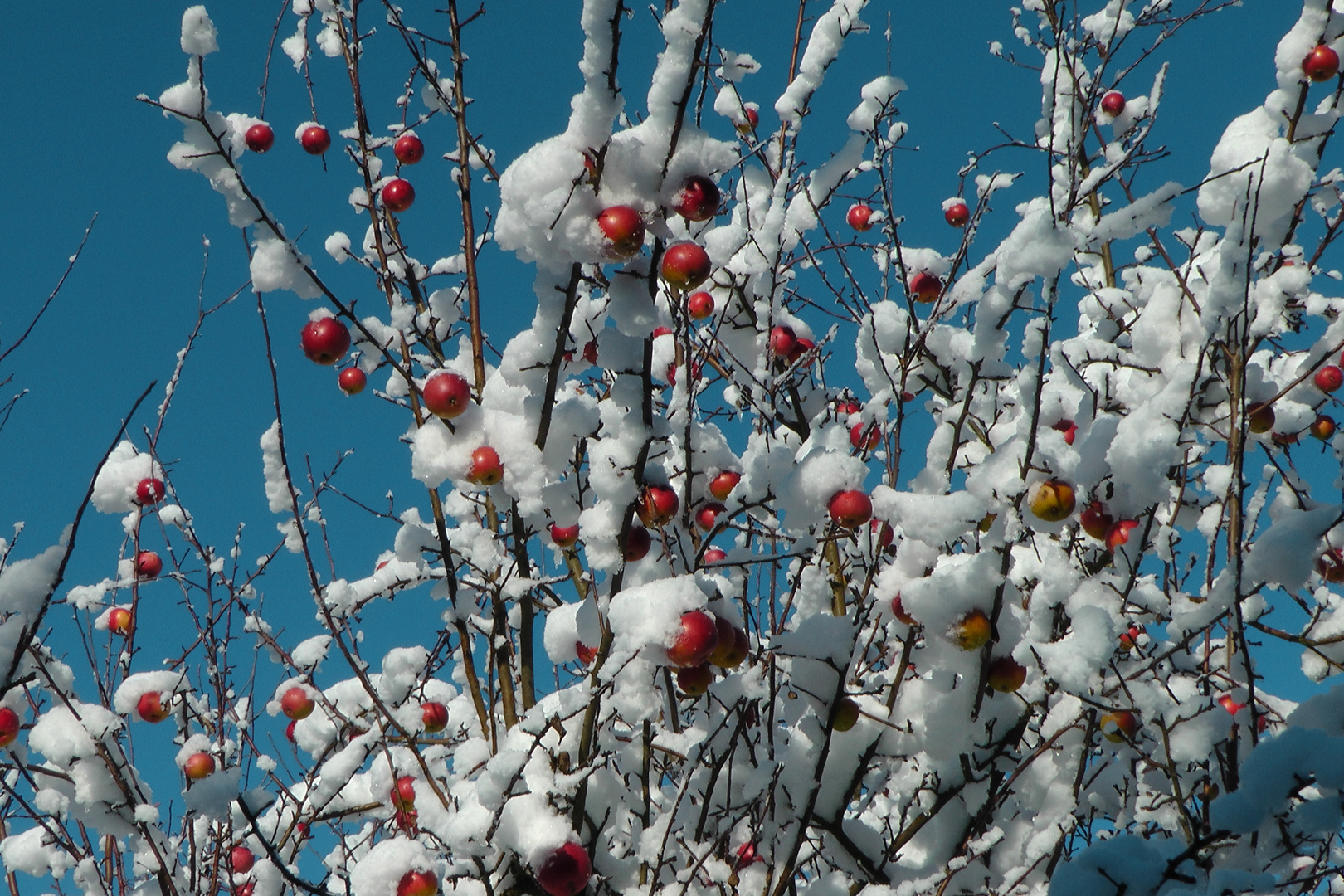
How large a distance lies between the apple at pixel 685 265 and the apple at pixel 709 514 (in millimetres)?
1023

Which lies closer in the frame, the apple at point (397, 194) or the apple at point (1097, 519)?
the apple at point (1097, 519)

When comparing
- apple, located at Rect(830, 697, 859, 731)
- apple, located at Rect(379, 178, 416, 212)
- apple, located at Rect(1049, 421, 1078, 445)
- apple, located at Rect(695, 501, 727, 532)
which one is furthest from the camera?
apple, located at Rect(379, 178, 416, 212)

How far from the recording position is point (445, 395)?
2.29 m

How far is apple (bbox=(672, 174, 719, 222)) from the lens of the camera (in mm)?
1903

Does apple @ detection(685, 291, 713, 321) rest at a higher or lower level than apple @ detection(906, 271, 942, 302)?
lower

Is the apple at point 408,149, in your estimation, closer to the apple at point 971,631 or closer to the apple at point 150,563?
the apple at point 150,563

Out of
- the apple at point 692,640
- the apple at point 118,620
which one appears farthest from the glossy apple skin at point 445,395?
the apple at point 118,620

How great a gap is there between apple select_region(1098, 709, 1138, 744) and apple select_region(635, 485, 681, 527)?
4.59 feet

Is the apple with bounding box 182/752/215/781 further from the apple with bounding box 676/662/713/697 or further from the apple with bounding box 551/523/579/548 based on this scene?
the apple with bounding box 676/662/713/697

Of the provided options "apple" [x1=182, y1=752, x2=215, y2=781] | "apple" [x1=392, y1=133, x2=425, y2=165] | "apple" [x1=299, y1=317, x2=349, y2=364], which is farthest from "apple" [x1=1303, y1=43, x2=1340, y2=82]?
A: "apple" [x1=182, y1=752, x2=215, y2=781]

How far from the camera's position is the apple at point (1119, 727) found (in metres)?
2.71

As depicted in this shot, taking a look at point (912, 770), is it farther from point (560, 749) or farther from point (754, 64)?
point (754, 64)

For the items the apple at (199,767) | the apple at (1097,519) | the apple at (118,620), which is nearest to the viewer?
the apple at (1097,519)

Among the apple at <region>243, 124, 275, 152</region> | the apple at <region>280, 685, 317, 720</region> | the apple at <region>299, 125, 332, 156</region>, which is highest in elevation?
the apple at <region>299, 125, 332, 156</region>
